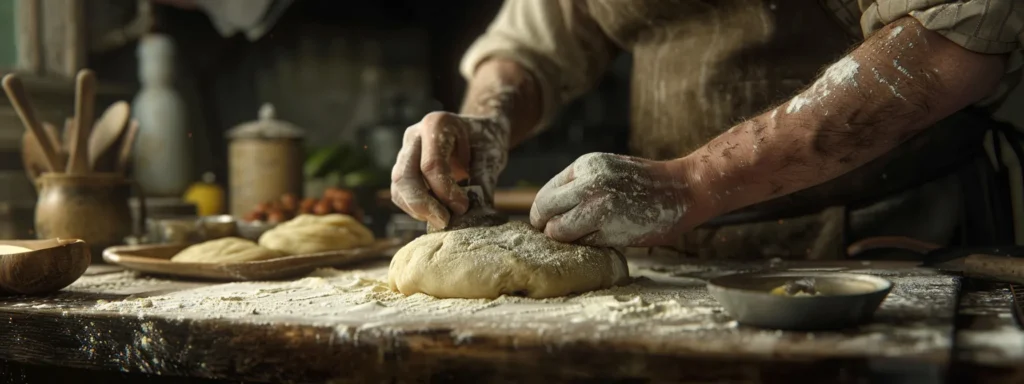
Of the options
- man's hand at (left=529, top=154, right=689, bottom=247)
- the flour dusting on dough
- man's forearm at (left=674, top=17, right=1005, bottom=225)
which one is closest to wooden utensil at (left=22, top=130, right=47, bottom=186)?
man's hand at (left=529, top=154, right=689, bottom=247)

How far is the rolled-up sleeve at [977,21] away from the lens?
1.18m

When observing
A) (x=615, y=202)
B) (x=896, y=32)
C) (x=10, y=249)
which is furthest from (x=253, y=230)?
(x=896, y=32)

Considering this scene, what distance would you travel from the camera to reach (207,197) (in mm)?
3387

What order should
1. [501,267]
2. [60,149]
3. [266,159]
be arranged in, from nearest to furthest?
[501,267] < [60,149] < [266,159]

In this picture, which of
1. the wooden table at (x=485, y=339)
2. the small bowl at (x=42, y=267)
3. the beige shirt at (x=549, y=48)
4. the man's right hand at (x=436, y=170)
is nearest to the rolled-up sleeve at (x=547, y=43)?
the beige shirt at (x=549, y=48)

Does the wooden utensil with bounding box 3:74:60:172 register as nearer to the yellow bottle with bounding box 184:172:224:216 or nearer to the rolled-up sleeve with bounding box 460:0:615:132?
the rolled-up sleeve with bounding box 460:0:615:132

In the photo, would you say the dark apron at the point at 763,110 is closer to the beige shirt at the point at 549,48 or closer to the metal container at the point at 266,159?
the beige shirt at the point at 549,48

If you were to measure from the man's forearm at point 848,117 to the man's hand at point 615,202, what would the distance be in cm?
6

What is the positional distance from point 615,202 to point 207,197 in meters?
2.61

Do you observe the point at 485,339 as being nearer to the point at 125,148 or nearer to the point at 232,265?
the point at 232,265

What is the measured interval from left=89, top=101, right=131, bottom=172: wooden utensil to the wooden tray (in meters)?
0.37

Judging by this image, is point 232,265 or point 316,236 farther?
point 316,236

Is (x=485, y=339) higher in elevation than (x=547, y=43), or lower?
lower

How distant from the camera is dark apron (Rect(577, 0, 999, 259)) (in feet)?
5.73
